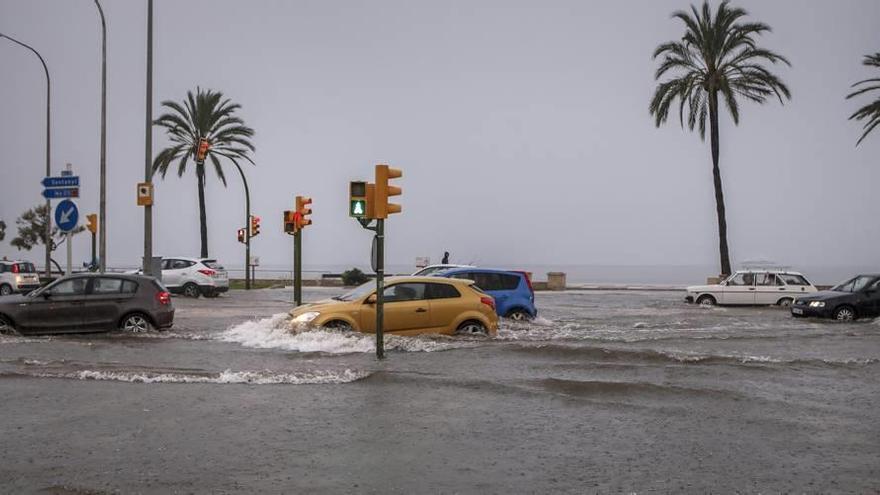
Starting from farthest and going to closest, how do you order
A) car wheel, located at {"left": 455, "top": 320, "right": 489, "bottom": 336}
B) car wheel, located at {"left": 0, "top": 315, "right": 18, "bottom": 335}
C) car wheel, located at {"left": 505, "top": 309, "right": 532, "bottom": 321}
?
1. car wheel, located at {"left": 505, "top": 309, "right": 532, "bottom": 321}
2. car wheel, located at {"left": 0, "top": 315, "right": 18, "bottom": 335}
3. car wheel, located at {"left": 455, "top": 320, "right": 489, "bottom": 336}

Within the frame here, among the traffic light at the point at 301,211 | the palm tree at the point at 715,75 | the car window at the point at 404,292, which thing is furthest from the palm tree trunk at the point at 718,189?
the car window at the point at 404,292

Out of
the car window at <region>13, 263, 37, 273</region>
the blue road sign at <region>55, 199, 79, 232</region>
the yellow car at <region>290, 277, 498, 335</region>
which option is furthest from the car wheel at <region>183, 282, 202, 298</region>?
the yellow car at <region>290, 277, 498, 335</region>

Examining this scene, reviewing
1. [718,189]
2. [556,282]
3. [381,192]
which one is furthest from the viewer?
[556,282]

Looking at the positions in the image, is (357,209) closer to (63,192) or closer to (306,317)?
(306,317)

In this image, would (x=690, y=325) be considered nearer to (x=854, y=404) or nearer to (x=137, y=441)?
(x=854, y=404)

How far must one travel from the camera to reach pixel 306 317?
14852mm

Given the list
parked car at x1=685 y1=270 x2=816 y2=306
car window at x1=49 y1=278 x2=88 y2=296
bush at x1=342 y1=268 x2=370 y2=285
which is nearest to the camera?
car window at x1=49 y1=278 x2=88 y2=296

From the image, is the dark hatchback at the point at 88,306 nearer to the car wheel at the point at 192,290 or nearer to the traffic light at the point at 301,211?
the traffic light at the point at 301,211

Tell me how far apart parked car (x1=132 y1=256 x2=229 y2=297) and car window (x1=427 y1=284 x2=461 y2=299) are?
19.5 m

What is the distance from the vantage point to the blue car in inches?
772

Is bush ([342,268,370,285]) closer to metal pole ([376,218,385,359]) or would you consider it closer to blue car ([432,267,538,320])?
blue car ([432,267,538,320])

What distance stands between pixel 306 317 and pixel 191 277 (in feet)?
63.9

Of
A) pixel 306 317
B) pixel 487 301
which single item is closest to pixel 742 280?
pixel 487 301

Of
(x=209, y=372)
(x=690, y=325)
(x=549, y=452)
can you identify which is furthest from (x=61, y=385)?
(x=690, y=325)
